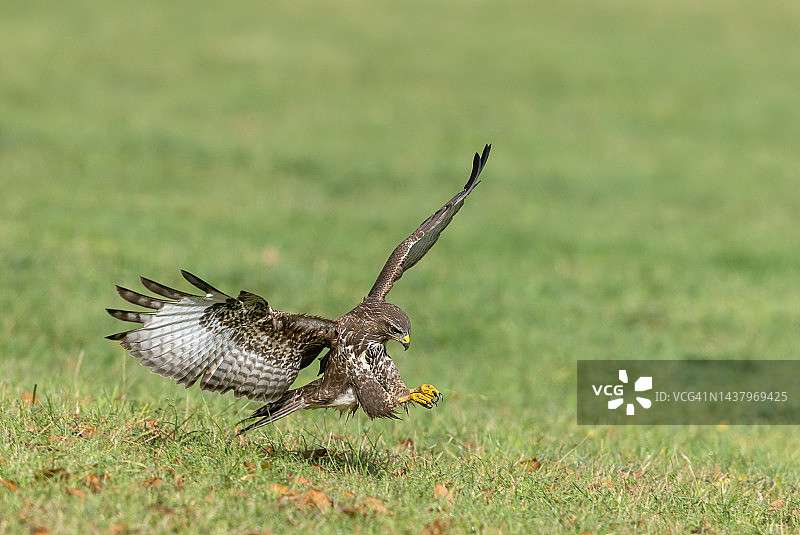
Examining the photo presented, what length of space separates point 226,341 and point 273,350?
29cm

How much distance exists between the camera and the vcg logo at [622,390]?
34.5 feet

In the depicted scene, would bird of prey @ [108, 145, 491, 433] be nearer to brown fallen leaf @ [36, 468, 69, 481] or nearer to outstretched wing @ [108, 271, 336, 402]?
outstretched wing @ [108, 271, 336, 402]

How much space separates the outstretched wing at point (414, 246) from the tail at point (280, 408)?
81 centimetres

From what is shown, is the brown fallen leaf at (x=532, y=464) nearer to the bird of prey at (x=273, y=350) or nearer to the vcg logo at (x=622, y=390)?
the bird of prey at (x=273, y=350)

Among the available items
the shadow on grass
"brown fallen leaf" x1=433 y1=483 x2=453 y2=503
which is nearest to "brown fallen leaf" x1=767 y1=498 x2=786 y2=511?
"brown fallen leaf" x1=433 y1=483 x2=453 y2=503

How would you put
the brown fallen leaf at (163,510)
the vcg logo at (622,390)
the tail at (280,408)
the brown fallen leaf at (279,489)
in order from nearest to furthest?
1. the brown fallen leaf at (163,510)
2. the brown fallen leaf at (279,489)
3. the tail at (280,408)
4. the vcg logo at (622,390)

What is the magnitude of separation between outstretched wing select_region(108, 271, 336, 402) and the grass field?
14.7 inches

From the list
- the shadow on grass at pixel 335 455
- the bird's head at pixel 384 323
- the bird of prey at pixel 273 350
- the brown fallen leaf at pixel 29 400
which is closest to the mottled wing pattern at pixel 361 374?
the bird of prey at pixel 273 350

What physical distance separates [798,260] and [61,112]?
48.6ft

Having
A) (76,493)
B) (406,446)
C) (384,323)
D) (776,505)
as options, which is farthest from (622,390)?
→ (76,493)

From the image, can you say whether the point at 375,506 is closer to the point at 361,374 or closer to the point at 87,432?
the point at 361,374

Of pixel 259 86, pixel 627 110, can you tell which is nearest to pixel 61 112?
→ pixel 259 86

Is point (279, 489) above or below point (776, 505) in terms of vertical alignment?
below

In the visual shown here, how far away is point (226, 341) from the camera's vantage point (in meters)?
5.83
